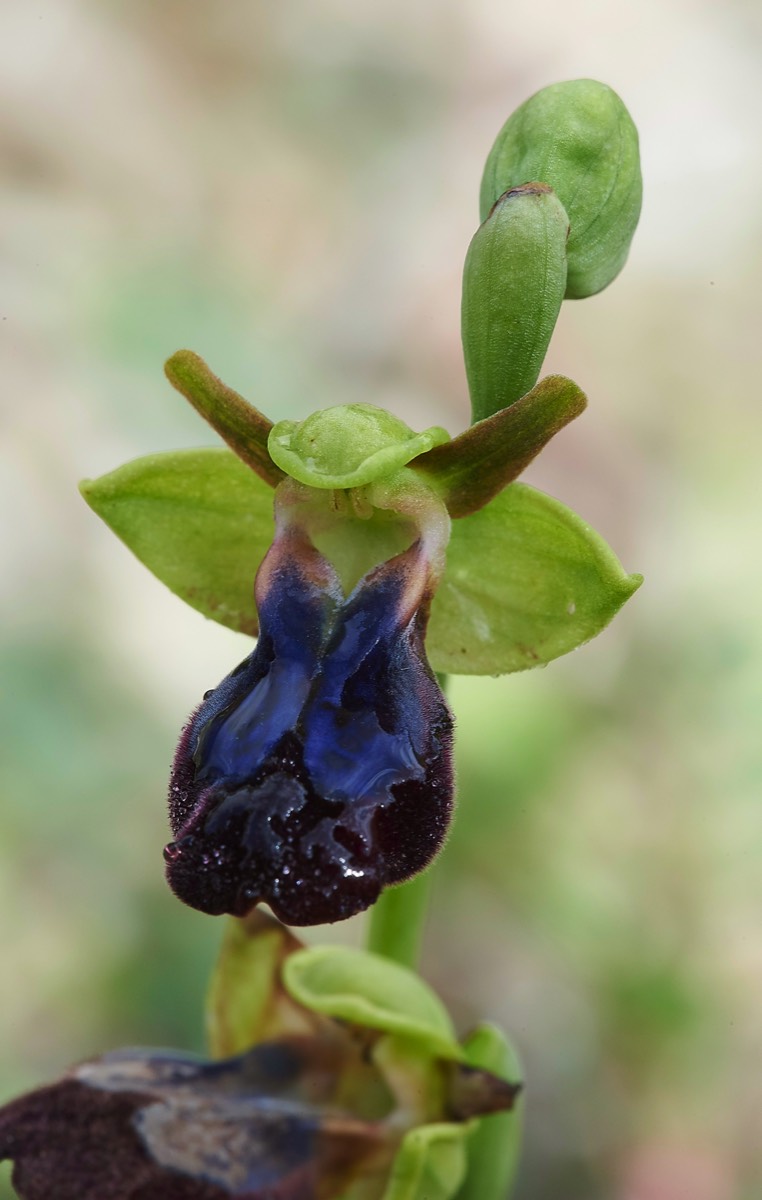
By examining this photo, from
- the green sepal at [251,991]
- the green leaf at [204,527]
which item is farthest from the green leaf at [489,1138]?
the green leaf at [204,527]

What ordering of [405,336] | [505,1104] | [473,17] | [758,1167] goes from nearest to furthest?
[505,1104] < [758,1167] < [405,336] < [473,17]

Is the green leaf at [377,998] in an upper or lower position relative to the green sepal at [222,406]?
lower

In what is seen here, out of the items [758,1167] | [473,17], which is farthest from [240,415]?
[473,17]

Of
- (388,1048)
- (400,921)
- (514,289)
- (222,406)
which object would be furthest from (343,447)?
(388,1048)

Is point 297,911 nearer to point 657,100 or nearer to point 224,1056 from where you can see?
point 224,1056

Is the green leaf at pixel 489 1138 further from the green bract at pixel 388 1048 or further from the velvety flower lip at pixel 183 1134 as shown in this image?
the velvety flower lip at pixel 183 1134

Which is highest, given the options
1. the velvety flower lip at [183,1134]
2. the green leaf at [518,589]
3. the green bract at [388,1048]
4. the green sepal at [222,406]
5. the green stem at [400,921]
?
the green sepal at [222,406]
